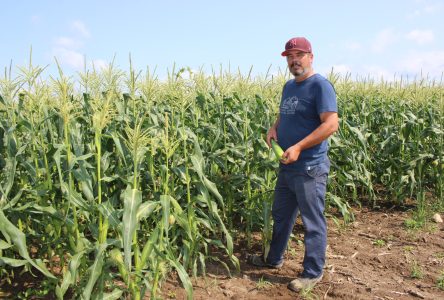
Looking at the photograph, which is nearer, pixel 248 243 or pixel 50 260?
pixel 50 260

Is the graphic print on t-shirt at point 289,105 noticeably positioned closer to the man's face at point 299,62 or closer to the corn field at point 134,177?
the man's face at point 299,62

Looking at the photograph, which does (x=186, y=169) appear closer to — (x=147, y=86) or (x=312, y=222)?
(x=147, y=86)

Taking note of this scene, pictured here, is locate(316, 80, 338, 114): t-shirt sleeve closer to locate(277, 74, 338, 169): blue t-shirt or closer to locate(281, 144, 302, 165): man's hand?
locate(277, 74, 338, 169): blue t-shirt

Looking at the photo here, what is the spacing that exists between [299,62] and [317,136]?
29.3 inches

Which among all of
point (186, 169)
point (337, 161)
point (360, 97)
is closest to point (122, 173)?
point (186, 169)

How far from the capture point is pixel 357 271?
4867 millimetres

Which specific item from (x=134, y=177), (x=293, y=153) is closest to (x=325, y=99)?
(x=293, y=153)

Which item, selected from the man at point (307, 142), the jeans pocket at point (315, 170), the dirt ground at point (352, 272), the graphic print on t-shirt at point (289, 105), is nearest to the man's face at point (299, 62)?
the man at point (307, 142)

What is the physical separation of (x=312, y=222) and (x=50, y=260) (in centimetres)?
243

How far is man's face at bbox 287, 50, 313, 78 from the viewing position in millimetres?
4207

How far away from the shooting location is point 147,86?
4293 mm

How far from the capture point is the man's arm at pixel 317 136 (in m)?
4.00

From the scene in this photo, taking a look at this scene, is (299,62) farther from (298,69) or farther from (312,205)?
(312,205)

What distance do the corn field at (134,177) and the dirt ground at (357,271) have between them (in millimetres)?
234
